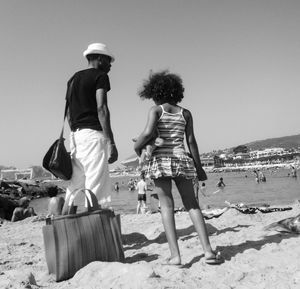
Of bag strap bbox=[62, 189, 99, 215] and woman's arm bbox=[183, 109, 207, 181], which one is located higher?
woman's arm bbox=[183, 109, 207, 181]

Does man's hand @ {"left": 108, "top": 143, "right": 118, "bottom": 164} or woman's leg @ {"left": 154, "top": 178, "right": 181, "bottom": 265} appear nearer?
woman's leg @ {"left": 154, "top": 178, "right": 181, "bottom": 265}

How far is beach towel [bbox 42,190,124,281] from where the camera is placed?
283 cm

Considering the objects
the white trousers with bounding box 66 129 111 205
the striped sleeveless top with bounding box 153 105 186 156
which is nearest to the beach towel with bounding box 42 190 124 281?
the white trousers with bounding box 66 129 111 205

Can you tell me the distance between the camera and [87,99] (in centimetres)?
351

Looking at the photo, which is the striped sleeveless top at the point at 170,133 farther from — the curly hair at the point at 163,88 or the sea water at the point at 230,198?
the sea water at the point at 230,198

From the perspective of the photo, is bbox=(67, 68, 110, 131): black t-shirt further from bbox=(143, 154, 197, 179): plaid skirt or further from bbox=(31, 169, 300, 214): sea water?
bbox=(31, 169, 300, 214): sea water

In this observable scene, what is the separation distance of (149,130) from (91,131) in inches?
24.6

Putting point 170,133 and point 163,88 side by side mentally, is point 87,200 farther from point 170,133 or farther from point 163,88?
point 163,88

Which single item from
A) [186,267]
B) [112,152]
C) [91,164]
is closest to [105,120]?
[112,152]

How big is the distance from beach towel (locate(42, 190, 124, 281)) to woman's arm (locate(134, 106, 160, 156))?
673 mm

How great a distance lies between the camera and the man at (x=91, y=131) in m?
3.36

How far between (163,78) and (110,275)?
1772mm

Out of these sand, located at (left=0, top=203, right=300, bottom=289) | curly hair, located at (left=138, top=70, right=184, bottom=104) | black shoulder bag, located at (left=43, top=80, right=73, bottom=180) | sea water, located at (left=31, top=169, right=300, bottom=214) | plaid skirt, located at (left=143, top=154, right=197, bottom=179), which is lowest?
sea water, located at (left=31, top=169, right=300, bottom=214)

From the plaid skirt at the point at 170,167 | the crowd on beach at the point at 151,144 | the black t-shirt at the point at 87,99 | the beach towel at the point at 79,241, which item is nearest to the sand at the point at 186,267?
the beach towel at the point at 79,241
